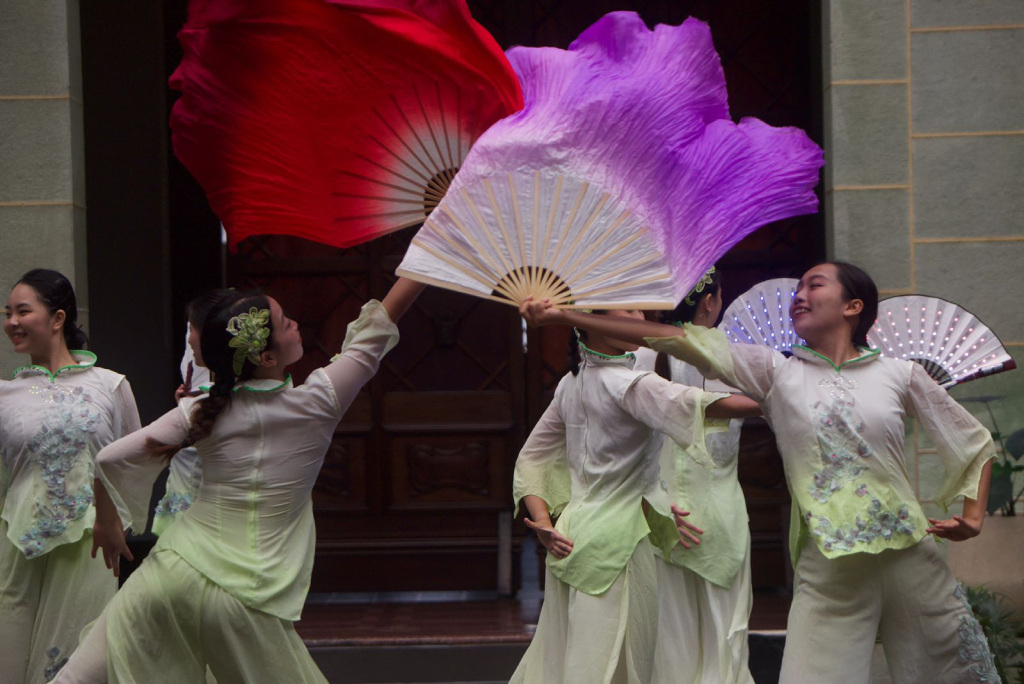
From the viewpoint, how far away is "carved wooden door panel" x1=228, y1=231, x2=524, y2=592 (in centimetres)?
668

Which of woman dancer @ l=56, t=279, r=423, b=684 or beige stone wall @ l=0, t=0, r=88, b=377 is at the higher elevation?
beige stone wall @ l=0, t=0, r=88, b=377

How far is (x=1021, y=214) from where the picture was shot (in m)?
5.59

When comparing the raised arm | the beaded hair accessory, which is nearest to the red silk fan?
the raised arm

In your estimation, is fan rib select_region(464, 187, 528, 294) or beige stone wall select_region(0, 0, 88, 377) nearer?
fan rib select_region(464, 187, 528, 294)

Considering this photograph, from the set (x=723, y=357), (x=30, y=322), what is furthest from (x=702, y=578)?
(x=30, y=322)

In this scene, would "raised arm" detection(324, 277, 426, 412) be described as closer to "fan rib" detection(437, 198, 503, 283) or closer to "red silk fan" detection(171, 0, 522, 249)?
"red silk fan" detection(171, 0, 522, 249)

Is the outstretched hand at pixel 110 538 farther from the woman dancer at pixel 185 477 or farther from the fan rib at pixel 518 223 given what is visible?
the woman dancer at pixel 185 477

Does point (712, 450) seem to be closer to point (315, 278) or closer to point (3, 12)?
point (315, 278)

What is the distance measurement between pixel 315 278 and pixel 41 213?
4.95 ft

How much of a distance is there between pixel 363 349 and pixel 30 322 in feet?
4.96

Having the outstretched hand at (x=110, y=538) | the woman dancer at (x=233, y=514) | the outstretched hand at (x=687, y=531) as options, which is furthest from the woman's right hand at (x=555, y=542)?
the outstretched hand at (x=110, y=538)

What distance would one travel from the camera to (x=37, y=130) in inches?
224

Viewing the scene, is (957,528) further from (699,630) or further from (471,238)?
(471,238)

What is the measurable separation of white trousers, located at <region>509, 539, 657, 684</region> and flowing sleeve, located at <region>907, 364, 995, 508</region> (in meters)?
0.89
